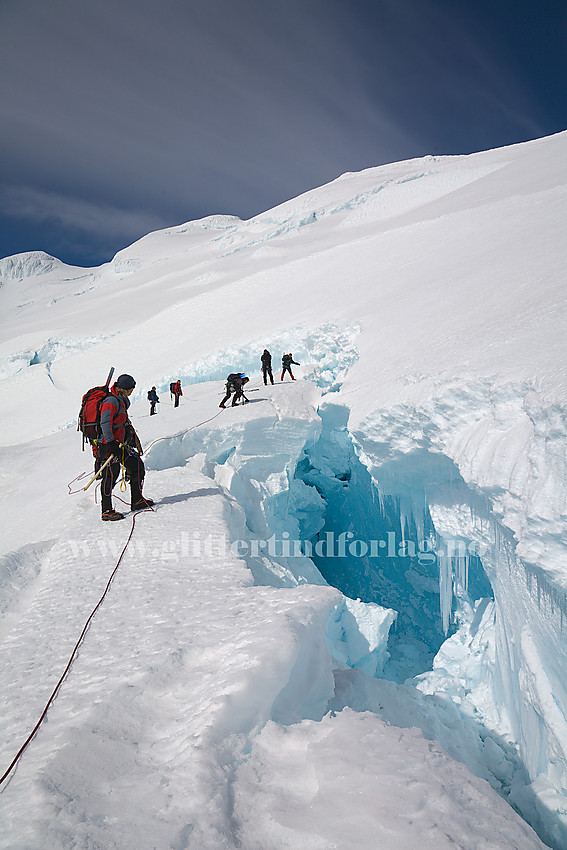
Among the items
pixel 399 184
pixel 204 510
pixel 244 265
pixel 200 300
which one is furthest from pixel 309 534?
pixel 399 184

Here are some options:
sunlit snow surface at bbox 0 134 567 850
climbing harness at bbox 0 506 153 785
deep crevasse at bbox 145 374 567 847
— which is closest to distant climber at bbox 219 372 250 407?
sunlit snow surface at bbox 0 134 567 850

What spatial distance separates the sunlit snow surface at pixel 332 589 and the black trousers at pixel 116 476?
35 centimetres

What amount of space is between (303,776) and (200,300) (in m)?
19.0

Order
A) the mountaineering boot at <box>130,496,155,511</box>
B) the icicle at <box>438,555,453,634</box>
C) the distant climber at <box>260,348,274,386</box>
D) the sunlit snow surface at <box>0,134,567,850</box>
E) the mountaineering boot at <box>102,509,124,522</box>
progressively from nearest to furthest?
the sunlit snow surface at <box>0,134,567,850</box> → the mountaineering boot at <box>102,509,124,522</box> → the mountaineering boot at <box>130,496,155,511</box> → the icicle at <box>438,555,453,634</box> → the distant climber at <box>260,348,274,386</box>

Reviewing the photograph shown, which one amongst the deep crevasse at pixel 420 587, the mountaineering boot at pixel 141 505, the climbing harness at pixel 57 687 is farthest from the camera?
the mountaineering boot at pixel 141 505

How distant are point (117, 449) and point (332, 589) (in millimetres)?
2790

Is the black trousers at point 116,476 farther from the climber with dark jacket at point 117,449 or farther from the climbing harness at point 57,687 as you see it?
the climbing harness at point 57,687

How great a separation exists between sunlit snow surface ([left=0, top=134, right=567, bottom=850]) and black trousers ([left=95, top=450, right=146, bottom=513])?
1.15 feet

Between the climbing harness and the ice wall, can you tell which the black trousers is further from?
the ice wall

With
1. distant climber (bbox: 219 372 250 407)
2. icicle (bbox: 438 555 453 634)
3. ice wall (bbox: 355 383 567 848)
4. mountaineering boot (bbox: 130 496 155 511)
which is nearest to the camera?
ice wall (bbox: 355 383 567 848)

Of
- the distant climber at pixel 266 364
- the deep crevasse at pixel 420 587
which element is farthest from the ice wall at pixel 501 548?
the distant climber at pixel 266 364

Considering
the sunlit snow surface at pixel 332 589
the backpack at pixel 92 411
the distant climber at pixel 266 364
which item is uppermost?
the distant climber at pixel 266 364

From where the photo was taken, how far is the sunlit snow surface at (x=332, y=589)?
1.62 metres

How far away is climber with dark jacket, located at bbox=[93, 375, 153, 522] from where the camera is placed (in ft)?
14.8
